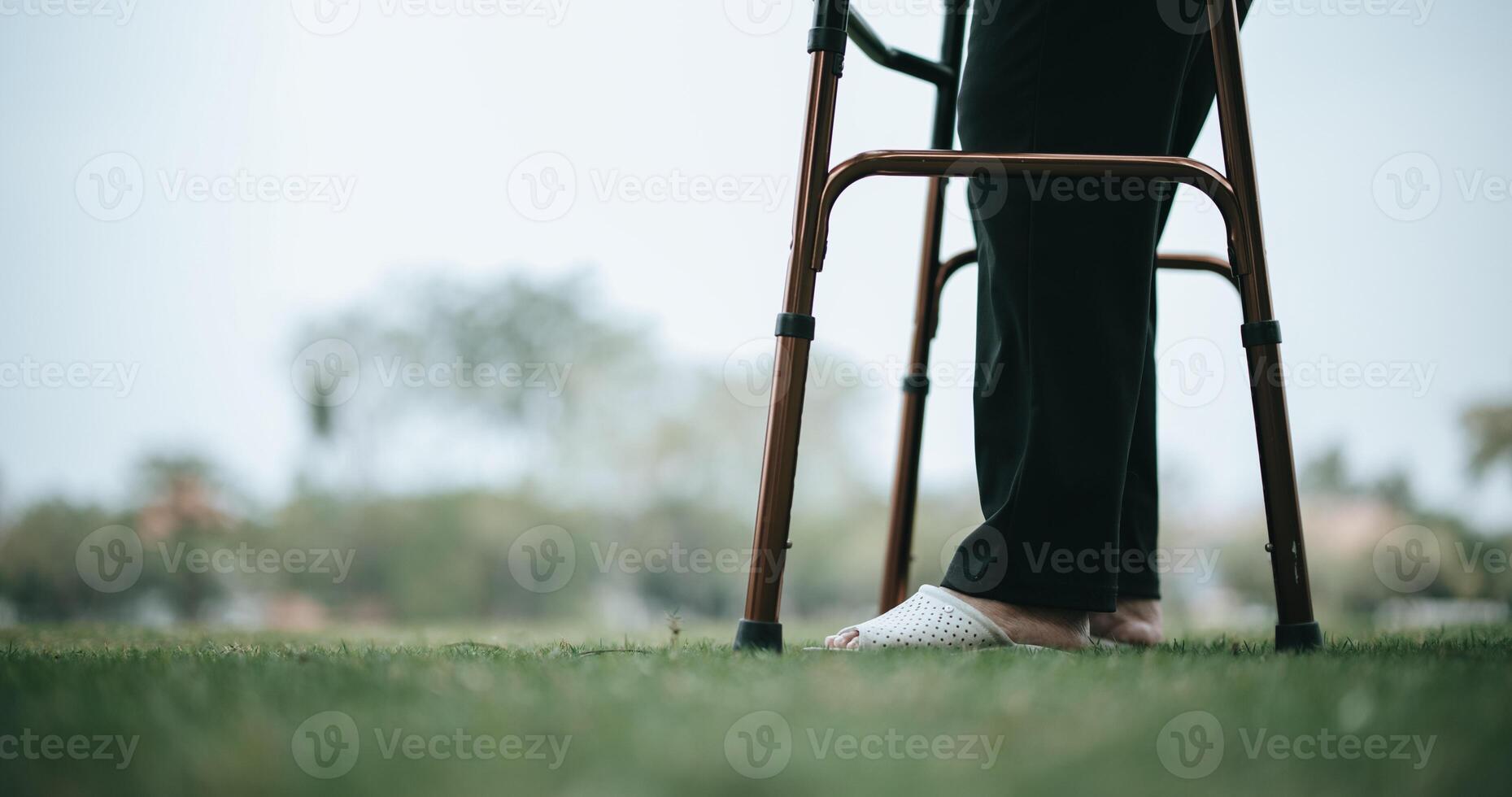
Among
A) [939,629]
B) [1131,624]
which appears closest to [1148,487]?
[1131,624]

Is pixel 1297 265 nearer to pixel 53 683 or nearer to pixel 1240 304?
pixel 1240 304

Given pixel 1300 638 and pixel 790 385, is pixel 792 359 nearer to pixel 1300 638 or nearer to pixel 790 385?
pixel 790 385

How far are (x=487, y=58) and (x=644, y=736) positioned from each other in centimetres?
2571

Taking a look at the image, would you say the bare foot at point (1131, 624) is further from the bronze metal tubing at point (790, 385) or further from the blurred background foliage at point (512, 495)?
the blurred background foliage at point (512, 495)

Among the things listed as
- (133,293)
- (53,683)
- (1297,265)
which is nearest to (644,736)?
(53,683)

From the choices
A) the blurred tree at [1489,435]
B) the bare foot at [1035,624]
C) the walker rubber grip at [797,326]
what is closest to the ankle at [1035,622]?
the bare foot at [1035,624]

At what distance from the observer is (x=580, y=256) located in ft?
76.2

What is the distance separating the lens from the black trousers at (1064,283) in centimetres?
106

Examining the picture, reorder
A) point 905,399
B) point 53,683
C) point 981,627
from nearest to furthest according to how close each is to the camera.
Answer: point 53,683, point 981,627, point 905,399

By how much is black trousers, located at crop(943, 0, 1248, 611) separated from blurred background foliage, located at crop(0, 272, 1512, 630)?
14.6 m

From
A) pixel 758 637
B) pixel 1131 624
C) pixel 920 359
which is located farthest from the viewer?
pixel 920 359

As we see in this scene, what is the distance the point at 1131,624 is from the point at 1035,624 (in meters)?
0.30


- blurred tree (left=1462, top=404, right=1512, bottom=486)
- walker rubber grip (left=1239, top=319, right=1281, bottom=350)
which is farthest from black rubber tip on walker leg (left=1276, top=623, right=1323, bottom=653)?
blurred tree (left=1462, top=404, right=1512, bottom=486)

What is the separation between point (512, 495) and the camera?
65.5ft
